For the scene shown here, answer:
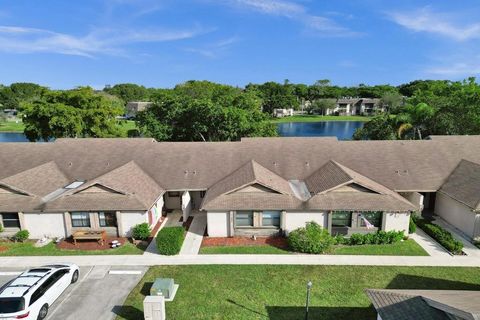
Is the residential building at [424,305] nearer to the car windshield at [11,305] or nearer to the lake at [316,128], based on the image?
the car windshield at [11,305]

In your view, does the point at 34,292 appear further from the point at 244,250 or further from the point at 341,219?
the point at 341,219

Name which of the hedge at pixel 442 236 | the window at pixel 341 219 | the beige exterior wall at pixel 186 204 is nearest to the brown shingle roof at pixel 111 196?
the beige exterior wall at pixel 186 204

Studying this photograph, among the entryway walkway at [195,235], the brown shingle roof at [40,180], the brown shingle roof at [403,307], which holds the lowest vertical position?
the entryway walkway at [195,235]

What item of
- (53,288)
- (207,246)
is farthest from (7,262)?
(207,246)

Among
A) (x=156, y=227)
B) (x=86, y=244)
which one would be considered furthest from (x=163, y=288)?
(x=156, y=227)


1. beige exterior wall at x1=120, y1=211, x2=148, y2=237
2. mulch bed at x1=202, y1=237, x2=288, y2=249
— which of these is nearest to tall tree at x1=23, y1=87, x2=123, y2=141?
beige exterior wall at x1=120, y1=211, x2=148, y2=237

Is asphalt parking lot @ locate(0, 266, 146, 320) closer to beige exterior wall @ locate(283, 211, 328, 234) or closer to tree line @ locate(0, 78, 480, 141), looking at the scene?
beige exterior wall @ locate(283, 211, 328, 234)
